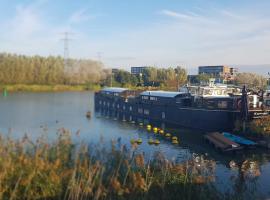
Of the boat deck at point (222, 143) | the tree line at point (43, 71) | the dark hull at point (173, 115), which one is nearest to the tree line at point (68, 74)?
the tree line at point (43, 71)

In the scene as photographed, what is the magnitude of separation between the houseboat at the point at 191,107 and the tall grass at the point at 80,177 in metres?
26.2

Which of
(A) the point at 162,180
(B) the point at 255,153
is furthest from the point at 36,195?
(B) the point at 255,153

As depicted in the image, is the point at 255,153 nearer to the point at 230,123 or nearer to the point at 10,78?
the point at 230,123

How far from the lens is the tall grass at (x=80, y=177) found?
12172mm

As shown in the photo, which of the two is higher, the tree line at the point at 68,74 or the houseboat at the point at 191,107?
the tree line at the point at 68,74

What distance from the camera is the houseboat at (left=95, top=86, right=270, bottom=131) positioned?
138ft

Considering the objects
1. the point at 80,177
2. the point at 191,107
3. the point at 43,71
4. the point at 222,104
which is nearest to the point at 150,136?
the point at 191,107

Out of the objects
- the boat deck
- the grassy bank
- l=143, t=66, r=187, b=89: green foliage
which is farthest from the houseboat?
l=143, t=66, r=187, b=89: green foliage

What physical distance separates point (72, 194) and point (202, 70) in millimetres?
179601

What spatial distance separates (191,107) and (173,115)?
13.0 ft

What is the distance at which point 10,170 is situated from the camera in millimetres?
12547

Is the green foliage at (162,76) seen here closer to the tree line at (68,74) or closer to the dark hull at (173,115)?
the tree line at (68,74)

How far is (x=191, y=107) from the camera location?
46688 millimetres

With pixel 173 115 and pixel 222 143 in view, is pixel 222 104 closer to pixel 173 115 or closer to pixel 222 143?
pixel 173 115
